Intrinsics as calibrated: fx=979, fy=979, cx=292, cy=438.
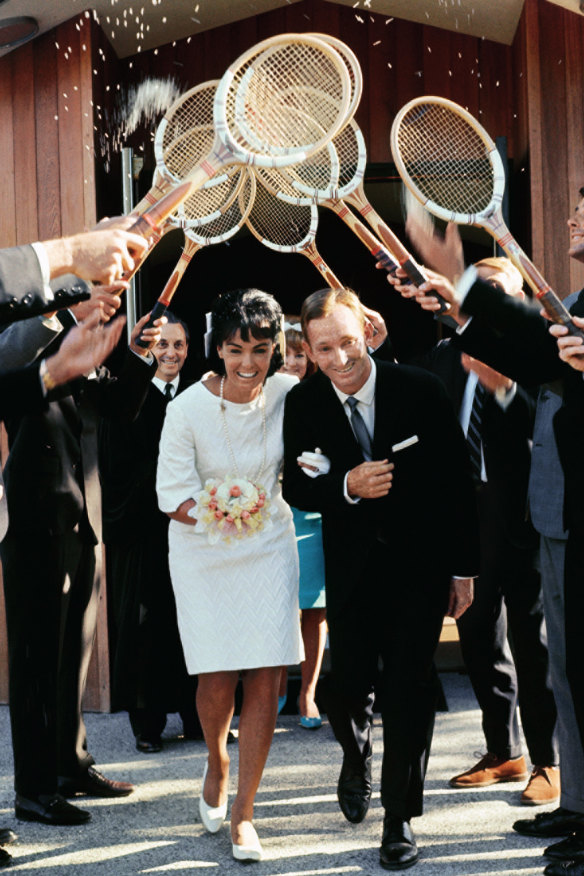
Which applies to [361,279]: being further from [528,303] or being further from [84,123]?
[528,303]

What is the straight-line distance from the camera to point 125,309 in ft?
20.0

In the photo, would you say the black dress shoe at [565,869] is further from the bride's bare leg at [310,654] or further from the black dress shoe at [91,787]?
the bride's bare leg at [310,654]

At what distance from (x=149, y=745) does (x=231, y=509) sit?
1.92 metres

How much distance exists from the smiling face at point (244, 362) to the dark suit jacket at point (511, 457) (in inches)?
39.8

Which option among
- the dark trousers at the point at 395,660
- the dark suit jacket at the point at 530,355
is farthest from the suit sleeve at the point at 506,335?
the dark trousers at the point at 395,660

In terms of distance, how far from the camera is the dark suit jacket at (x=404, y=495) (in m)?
3.50

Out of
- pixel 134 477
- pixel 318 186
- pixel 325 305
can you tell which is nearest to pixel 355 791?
pixel 325 305

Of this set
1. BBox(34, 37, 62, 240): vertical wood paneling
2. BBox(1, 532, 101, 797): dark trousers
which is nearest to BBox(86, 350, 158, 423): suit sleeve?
BBox(1, 532, 101, 797): dark trousers

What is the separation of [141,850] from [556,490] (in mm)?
2000

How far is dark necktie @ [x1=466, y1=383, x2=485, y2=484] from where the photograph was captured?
4.16 metres

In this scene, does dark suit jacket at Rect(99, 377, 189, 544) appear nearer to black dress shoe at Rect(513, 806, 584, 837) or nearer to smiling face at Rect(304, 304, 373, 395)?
smiling face at Rect(304, 304, 373, 395)

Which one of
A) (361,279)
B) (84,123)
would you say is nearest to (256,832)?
(84,123)

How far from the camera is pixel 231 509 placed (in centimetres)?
351

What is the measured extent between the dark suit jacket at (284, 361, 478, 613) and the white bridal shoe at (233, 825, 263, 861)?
857 millimetres
